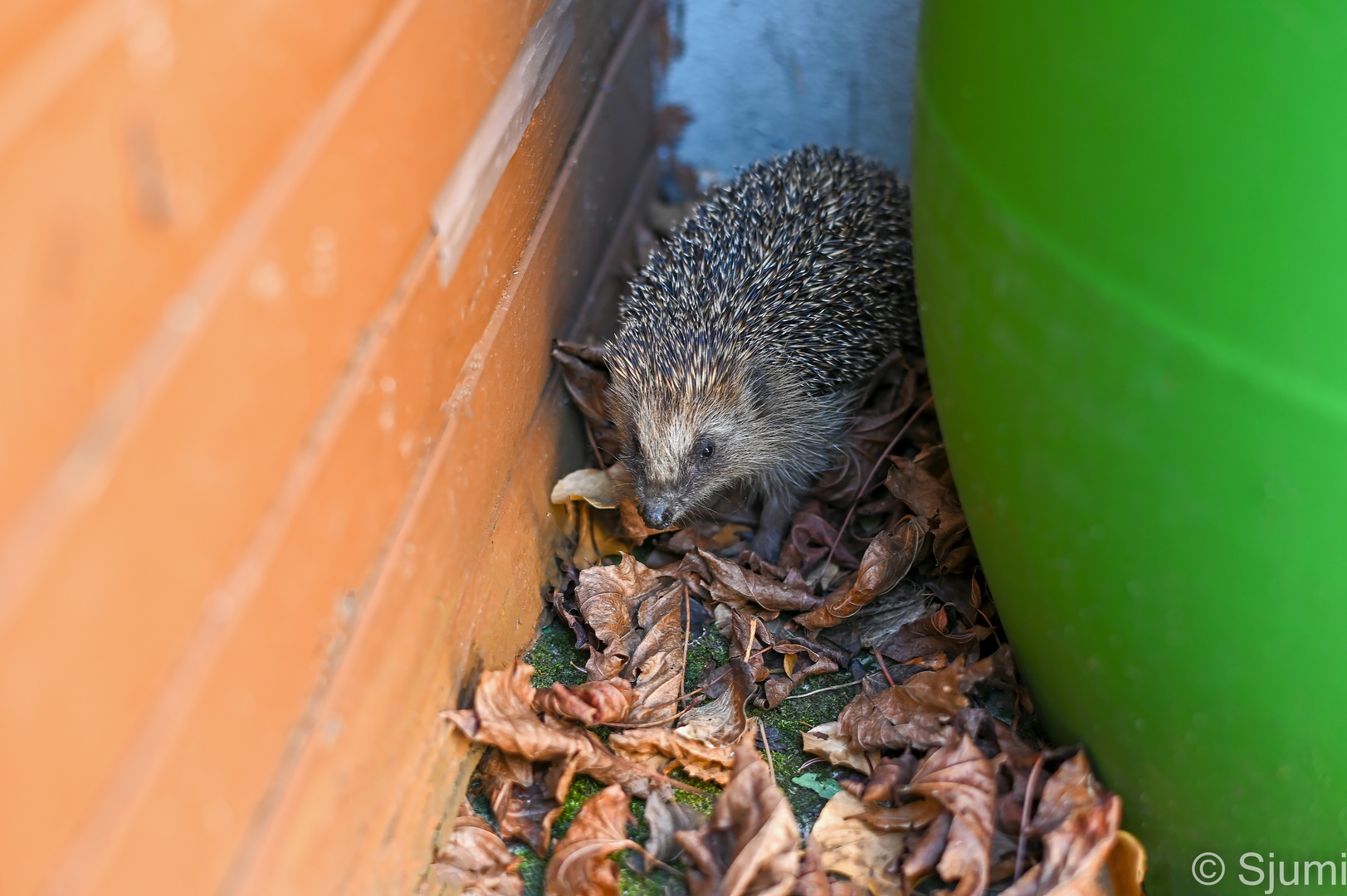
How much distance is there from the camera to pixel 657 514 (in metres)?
3.19

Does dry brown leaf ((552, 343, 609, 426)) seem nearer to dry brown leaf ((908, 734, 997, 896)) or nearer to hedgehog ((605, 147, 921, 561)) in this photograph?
hedgehog ((605, 147, 921, 561))

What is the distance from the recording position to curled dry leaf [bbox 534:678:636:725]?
2.53 metres

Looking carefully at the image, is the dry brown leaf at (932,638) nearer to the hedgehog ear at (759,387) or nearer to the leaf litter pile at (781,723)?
the leaf litter pile at (781,723)

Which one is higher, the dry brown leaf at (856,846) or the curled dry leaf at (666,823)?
the curled dry leaf at (666,823)

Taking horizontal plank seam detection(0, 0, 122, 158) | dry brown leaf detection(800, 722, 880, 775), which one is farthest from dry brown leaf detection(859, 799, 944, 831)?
horizontal plank seam detection(0, 0, 122, 158)

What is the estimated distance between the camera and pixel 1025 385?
2031 mm

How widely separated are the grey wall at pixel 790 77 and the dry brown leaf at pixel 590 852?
299 cm

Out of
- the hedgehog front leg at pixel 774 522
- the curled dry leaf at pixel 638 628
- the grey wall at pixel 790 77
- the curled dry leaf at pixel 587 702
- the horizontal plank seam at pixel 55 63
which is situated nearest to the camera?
the horizontal plank seam at pixel 55 63

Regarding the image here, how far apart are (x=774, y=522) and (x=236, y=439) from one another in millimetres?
2366

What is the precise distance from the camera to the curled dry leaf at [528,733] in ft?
7.70

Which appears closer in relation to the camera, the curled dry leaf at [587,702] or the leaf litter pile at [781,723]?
the leaf litter pile at [781,723]

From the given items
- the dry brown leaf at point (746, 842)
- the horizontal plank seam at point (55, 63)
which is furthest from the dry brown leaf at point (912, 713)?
the horizontal plank seam at point (55, 63)

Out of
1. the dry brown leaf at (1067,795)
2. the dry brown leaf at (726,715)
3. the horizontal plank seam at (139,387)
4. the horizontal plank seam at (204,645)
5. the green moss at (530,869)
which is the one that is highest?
the horizontal plank seam at (139,387)

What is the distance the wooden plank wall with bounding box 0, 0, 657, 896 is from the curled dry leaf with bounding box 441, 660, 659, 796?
82 mm
